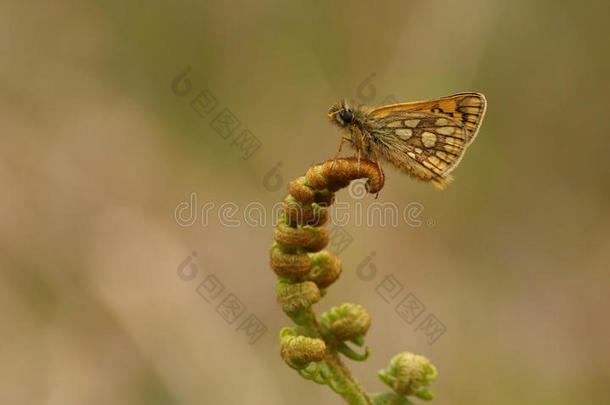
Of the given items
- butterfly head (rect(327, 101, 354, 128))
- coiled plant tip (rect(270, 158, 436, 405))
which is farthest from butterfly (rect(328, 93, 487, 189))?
coiled plant tip (rect(270, 158, 436, 405))

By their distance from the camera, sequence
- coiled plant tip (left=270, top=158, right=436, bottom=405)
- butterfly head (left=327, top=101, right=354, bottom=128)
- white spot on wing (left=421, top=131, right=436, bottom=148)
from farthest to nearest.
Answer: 1. white spot on wing (left=421, top=131, right=436, bottom=148)
2. butterfly head (left=327, top=101, right=354, bottom=128)
3. coiled plant tip (left=270, top=158, right=436, bottom=405)

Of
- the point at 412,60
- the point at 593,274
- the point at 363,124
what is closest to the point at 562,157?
the point at 593,274

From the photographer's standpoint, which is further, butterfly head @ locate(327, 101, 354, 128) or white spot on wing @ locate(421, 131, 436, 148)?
white spot on wing @ locate(421, 131, 436, 148)

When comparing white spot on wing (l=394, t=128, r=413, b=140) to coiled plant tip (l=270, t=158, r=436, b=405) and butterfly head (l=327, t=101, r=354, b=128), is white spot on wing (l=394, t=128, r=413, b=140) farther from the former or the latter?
coiled plant tip (l=270, t=158, r=436, b=405)

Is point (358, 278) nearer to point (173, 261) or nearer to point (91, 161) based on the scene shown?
point (173, 261)

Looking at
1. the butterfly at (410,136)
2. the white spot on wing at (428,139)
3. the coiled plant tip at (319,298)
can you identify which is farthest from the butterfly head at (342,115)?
the coiled plant tip at (319,298)

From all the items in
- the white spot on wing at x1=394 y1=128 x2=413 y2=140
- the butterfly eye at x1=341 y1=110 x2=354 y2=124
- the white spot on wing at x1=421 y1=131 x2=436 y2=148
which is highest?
the butterfly eye at x1=341 y1=110 x2=354 y2=124

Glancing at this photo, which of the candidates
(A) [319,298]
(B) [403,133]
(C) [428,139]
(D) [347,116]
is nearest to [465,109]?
(C) [428,139]

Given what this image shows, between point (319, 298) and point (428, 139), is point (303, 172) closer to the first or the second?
point (428, 139)

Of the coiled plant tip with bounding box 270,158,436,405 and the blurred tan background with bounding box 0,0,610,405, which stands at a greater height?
the blurred tan background with bounding box 0,0,610,405
